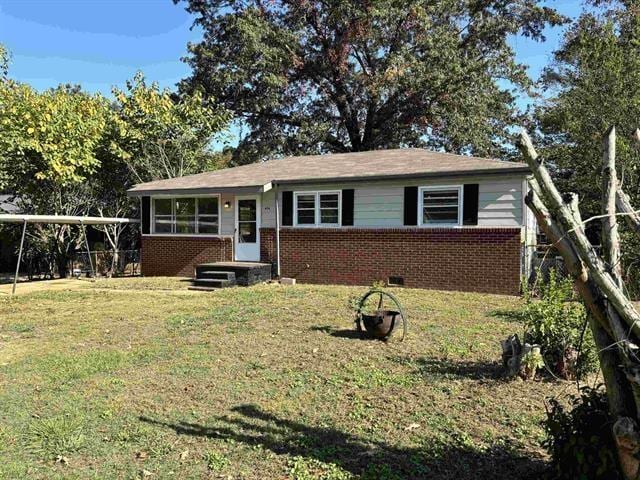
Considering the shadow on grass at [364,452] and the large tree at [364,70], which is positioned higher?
the large tree at [364,70]

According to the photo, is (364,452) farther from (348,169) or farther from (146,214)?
(146,214)

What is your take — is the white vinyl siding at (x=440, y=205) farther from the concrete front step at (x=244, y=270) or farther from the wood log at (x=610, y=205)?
the wood log at (x=610, y=205)

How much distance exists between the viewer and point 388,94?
2372 cm

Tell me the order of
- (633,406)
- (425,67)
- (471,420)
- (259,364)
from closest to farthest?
1. (633,406)
2. (471,420)
3. (259,364)
4. (425,67)

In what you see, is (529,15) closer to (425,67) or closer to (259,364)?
(425,67)

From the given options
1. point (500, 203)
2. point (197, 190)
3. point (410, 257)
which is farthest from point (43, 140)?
point (500, 203)

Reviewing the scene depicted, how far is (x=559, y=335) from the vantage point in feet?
17.0

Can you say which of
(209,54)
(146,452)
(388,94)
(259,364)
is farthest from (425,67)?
(146,452)

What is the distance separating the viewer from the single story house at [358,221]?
39.3ft

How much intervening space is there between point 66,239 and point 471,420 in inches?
721

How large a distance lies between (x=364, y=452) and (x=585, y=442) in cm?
158

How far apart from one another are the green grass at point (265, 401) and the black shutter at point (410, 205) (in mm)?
4442

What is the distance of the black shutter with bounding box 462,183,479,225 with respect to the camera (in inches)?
476

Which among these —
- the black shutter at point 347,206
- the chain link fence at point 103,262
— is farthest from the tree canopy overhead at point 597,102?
the chain link fence at point 103,262
